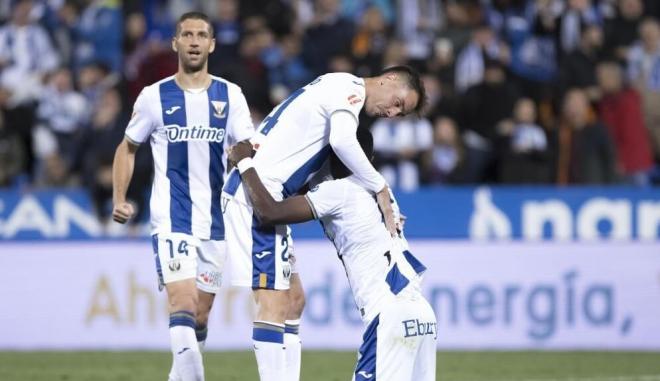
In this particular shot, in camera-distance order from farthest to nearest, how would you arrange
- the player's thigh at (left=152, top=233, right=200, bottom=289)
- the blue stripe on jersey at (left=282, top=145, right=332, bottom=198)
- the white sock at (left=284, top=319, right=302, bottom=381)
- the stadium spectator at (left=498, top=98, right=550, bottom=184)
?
the stadium spectator at (left=498, top=98, right=550, bottom=184) → the player's thigh at (left=152, top=233, right=200, bottom=289) → the white sock at (left=284, top=319, right=302, bottom=381) → the blue stripe on jersey at (left=282, top=145, right=332, bottom=198)

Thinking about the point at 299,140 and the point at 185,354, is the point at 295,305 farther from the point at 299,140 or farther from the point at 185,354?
the point at 299,140

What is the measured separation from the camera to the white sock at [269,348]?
7.64 meters

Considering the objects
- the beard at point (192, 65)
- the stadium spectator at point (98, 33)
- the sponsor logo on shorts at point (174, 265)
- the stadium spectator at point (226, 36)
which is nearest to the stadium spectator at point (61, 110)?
the stadium spectator at point (98, 33)

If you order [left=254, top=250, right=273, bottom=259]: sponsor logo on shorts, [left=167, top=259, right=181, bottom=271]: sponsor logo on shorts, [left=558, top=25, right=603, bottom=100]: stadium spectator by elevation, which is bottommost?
[left=167, top=259, right=181, bottom=271]: sponsor logo on shorts

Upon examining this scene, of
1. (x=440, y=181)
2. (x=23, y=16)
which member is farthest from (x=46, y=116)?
(x=440, y=181)

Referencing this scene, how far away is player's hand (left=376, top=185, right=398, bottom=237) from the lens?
24.5ft

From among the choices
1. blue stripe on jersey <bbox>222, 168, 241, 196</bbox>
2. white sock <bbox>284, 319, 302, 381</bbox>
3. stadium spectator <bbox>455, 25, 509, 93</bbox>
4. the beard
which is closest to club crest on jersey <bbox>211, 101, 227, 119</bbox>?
the beard

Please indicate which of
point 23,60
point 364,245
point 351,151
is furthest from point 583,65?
point 364,245

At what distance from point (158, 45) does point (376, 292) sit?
393 inches

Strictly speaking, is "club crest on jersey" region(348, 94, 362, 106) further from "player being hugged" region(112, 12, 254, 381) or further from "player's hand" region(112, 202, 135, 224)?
"player's hand" region(112, 202, 135, 224)

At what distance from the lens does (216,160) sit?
28.8 ft

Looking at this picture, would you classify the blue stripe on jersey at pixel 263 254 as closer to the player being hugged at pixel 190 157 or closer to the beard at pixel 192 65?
the player being hugged at pixel 190 157

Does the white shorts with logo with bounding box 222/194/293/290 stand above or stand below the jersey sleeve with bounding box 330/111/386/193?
below

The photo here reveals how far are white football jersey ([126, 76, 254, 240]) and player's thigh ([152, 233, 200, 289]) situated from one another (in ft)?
0.18
